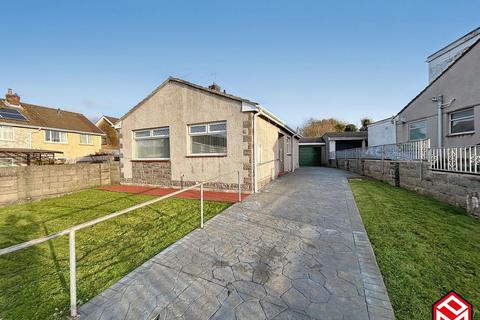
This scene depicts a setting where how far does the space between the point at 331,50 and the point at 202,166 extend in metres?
9.04

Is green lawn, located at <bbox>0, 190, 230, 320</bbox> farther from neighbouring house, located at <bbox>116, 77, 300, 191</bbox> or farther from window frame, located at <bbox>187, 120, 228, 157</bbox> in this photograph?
window frame, located at <bbox>187, 120, 228, 157</bbox>

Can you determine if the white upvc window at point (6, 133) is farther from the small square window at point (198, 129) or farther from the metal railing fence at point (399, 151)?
the metal railing fence at point (399, 151)

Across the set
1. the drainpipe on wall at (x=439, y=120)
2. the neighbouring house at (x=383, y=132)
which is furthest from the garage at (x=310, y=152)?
the drainpipe on wall at (x=439, y=120)

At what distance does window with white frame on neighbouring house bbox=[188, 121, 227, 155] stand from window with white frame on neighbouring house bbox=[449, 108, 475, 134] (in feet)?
39.4

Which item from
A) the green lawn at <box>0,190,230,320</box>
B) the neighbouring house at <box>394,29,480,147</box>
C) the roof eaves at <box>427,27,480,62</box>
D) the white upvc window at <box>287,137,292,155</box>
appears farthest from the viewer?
the white upvc window at <box>287,137,292,155</box>

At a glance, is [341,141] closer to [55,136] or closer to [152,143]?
[152,143]

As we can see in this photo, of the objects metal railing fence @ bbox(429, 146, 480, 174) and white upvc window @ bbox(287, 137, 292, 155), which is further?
white upvc window @ bbox(287, 137, 292, 155)

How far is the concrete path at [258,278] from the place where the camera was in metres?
2.42

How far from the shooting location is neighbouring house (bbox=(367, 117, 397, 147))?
54.4 feet

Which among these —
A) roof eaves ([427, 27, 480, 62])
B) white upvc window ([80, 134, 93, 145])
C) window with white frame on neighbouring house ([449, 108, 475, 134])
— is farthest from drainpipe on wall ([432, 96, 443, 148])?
white upvc window ([80, 134, 93, 145])

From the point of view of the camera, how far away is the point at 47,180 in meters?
A: 9.47

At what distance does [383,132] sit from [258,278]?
2040 cm

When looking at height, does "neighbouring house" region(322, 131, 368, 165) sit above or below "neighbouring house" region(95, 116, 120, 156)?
below

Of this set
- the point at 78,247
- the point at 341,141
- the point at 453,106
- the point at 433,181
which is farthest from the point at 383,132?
the point at 78,247
